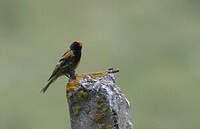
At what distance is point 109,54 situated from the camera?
4831cm

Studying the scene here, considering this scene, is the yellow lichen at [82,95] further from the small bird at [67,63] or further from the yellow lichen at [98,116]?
the small bird at [67,63]

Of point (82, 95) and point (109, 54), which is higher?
point (109, 54)

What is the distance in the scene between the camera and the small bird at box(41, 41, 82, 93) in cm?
976

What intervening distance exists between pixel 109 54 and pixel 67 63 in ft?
125

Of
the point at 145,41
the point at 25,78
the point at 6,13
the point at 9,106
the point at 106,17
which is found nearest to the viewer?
the point at 9,106

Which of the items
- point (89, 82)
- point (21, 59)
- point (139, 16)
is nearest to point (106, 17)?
point (139, 16)

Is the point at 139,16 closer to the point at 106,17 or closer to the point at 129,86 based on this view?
the point at 106,17

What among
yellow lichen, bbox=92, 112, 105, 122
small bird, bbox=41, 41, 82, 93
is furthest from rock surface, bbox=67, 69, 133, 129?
small bird, bbox=41, 41, 82, 93

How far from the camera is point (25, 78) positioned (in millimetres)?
43125

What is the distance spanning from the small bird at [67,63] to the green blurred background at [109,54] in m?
19.7

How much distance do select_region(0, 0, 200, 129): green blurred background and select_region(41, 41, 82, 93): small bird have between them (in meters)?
19.7

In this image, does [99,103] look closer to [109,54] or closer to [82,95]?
[82,95]

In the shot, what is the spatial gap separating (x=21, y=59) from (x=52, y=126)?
16296mm

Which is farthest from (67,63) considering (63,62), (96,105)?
(96,105)
